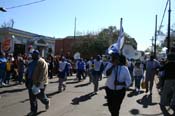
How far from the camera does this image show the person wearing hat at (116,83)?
333 inches

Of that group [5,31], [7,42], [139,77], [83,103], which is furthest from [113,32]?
[83,103]

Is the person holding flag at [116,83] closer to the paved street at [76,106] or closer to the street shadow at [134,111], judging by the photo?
the paved street at [76,106]

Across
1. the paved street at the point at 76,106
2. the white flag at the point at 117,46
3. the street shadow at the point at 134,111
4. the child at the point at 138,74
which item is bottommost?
the street shadow at the point at 134,111

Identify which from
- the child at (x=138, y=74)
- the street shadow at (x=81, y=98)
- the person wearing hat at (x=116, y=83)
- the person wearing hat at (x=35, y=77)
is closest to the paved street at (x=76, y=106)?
the street shadow at (x=81, y=98)

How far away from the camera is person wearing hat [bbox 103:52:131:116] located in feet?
27.7

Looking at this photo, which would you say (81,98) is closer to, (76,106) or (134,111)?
(76,106)

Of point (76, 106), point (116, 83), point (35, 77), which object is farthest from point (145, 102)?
point (116, 83)

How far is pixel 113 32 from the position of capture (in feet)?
301

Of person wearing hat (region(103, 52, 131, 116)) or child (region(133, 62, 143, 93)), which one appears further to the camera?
child (region(133, 62, 143, 93))

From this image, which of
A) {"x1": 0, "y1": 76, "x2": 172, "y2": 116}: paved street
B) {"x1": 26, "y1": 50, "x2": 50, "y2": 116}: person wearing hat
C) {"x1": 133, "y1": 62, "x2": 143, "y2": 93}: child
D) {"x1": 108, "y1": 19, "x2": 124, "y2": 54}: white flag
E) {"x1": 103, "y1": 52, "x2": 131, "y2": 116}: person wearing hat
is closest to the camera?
{"x1": 103, "y1": 52, "x2": 131, "y2": 116}: person wearing hat

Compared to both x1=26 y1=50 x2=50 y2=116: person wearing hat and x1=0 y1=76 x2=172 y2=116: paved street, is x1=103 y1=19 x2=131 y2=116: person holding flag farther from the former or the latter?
x1=0 y1=76 x2=172 y2=116: paved street

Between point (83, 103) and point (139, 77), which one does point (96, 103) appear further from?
point (139, 77)

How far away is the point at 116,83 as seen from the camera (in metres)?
8.46

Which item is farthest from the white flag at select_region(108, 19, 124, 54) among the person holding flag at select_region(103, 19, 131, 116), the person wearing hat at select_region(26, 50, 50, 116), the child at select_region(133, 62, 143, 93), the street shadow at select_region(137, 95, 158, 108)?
the child at select_region(133, 62, 143, 93)
